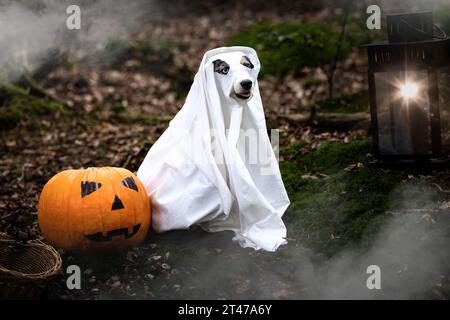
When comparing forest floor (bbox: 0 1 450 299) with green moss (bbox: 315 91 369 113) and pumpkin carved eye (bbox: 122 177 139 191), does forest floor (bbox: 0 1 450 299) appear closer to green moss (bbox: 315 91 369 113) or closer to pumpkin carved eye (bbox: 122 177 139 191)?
green moss (bbox: 315 91 369 113)

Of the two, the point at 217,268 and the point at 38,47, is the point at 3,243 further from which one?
the point at 38,47

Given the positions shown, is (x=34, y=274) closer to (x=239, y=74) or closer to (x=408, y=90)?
(x=239, y=74)

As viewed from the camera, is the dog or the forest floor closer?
the forest floor

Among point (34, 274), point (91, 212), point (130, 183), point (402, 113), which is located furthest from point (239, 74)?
point (34, 274)

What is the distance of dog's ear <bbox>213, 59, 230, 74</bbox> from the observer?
429cm

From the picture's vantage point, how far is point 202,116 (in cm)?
443

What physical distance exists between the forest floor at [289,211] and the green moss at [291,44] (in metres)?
0.56

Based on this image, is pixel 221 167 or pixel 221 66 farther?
pixel 221 167

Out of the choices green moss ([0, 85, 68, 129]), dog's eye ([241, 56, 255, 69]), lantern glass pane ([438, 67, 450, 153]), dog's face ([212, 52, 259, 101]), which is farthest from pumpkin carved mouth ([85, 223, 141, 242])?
green moss ([0, 85, 68, 129])

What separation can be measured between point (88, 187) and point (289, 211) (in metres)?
1.63

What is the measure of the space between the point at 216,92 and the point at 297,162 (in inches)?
63.2

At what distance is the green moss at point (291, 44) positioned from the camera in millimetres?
7508

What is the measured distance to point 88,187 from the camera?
13.9 ft

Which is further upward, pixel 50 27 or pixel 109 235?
pixel 50 27
